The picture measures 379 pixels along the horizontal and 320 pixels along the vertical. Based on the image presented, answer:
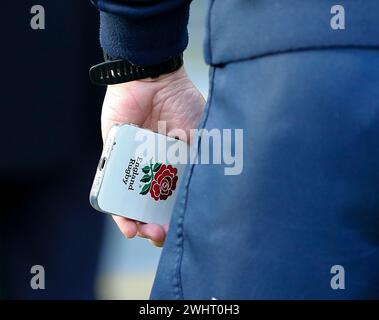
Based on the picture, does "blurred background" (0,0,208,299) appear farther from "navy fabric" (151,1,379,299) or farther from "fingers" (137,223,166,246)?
"navy fabric" (151,1,379,299)

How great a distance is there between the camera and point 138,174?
1.63 m

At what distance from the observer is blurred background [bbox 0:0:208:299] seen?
2.56m

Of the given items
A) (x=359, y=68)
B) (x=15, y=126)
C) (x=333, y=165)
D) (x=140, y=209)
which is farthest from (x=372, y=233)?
(x=15, y=126)

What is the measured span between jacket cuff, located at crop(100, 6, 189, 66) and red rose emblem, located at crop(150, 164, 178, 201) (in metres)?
0.21

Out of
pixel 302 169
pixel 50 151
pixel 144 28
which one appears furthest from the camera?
pixel 50 151

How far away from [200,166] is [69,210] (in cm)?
141

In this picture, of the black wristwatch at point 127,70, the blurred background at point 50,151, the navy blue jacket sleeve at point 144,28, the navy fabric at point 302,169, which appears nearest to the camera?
the navy fabric at point 302,169

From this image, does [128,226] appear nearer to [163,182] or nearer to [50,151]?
[163,182]

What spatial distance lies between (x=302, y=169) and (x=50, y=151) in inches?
59.2

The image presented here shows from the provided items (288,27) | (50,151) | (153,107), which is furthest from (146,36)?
(50,151)

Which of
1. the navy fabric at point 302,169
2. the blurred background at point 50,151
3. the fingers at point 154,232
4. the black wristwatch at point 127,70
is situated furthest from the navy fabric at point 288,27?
the blurred background at point 50,151

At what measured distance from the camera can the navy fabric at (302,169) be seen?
119 centimetres

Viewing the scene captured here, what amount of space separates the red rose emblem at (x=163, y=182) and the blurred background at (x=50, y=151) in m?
1.00

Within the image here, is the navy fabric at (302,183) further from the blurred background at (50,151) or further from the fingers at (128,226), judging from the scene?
the blurred background at (50,151)
